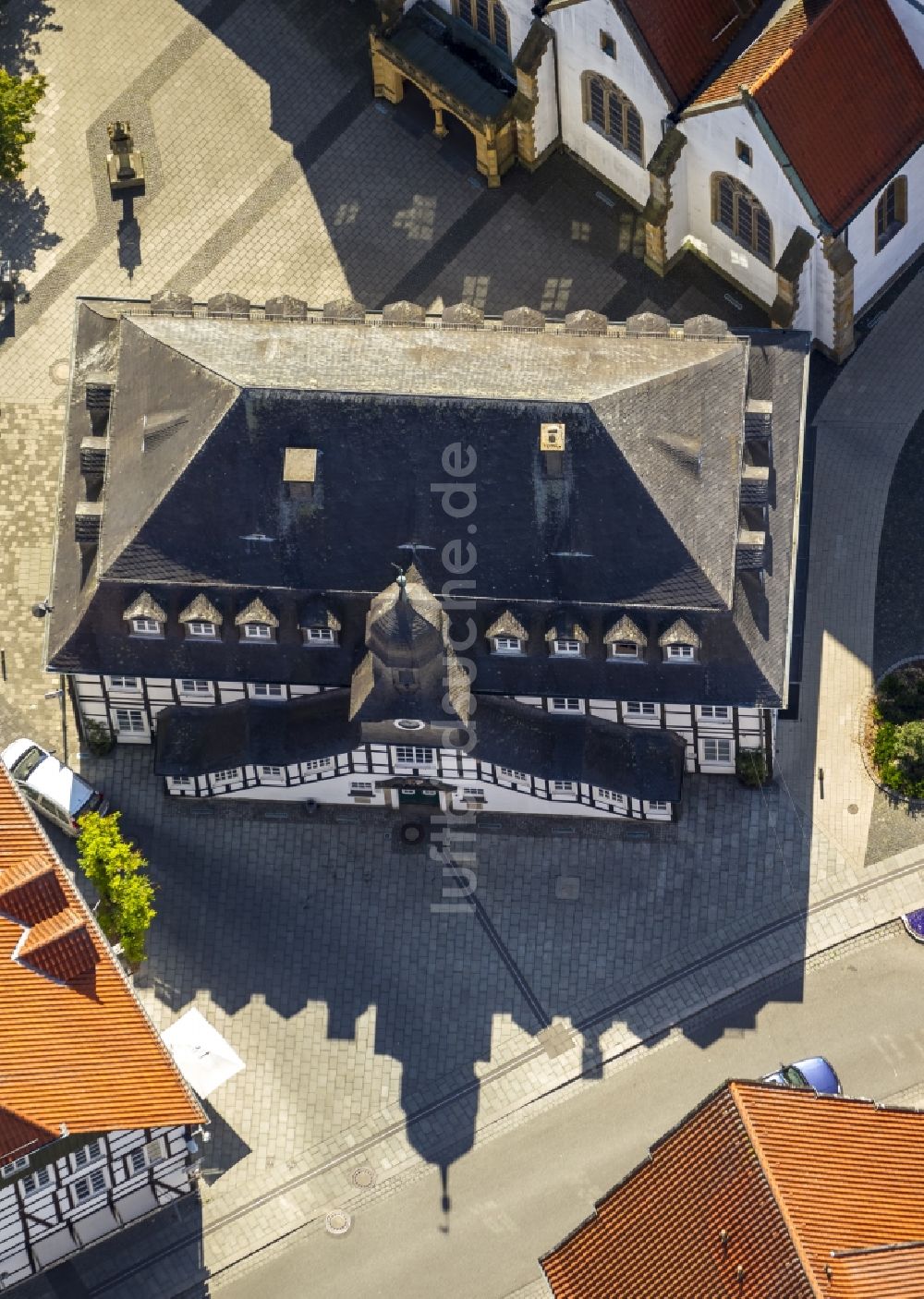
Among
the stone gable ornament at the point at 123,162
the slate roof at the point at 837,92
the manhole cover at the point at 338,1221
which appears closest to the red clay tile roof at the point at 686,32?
the slate roof at the point at 837,92

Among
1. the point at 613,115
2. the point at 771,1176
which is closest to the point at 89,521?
the point at 613,115

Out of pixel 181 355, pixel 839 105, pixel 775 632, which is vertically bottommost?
pixel 775 632

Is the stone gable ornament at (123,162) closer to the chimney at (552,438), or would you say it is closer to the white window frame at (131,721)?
the white window frame at (131,721)

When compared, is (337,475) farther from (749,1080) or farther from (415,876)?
(749,1080)

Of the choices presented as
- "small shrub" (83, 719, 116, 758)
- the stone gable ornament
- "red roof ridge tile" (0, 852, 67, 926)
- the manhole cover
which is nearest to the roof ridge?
the manhole cover

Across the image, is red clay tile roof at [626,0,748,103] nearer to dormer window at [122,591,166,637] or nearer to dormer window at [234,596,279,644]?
dormer window at [234,596,279,644]

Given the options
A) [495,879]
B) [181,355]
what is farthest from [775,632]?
[181,355]
